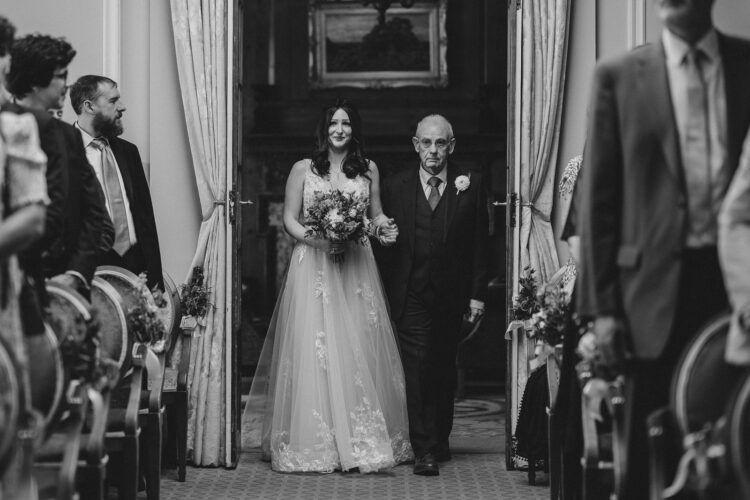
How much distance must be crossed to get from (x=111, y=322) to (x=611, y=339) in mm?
2539

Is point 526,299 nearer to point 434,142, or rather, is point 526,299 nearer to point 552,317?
point 434,142

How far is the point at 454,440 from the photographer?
331 inches

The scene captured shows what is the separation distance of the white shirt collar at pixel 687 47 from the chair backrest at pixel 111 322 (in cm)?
278

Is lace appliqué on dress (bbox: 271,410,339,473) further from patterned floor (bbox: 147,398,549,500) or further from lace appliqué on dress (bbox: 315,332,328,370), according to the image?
lace appliqué on dress (bbox: 315,332,328,370)

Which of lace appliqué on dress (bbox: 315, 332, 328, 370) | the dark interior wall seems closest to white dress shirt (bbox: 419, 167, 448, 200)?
lace appliqué on dress (bbox: 315, 332, 328, 370)

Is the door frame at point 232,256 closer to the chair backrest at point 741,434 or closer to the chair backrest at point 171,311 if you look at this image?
the chair backrest at point 171,311

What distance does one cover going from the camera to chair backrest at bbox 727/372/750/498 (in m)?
3.35

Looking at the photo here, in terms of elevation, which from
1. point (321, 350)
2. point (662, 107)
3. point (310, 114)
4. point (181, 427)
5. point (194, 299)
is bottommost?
point (181, 427)

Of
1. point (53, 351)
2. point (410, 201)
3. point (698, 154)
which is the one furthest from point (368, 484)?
point (698, 154)

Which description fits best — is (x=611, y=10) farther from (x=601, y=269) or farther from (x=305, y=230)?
(x=601, y=269)

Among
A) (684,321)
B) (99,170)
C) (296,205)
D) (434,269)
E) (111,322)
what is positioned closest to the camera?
(684,321)

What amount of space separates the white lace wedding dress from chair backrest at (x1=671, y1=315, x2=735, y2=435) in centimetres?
390

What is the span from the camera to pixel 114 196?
688 centimetres

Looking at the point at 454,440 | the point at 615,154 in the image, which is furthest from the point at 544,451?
the point at 615,154
